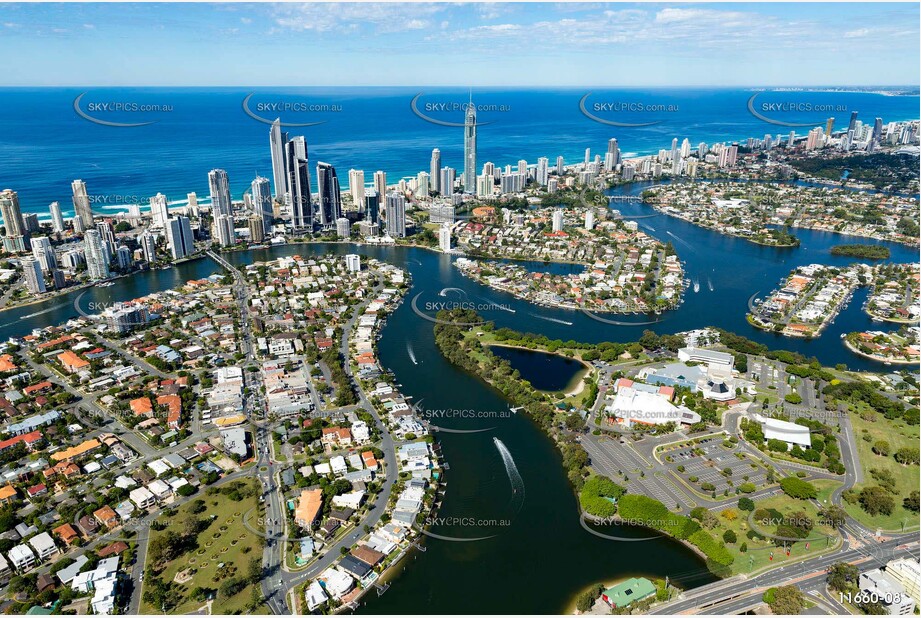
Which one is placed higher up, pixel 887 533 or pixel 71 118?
pixel 71 118

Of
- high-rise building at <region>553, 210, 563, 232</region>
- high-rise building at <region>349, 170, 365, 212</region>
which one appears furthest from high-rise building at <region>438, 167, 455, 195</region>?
high-rise building at <region>553, 210, 563, 232</region>

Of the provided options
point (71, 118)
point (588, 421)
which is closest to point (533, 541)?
point (588, 421)

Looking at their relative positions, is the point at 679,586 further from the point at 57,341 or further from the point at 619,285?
the point at 57,341

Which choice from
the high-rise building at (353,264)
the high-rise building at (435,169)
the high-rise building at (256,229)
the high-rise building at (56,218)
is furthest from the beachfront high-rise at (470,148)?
the high-rise building at (56,218)

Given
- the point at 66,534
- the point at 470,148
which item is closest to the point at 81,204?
the point at 470,148

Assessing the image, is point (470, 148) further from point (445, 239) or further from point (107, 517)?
point (107, 517)

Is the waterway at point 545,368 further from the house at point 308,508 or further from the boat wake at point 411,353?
the house at point 308,508
